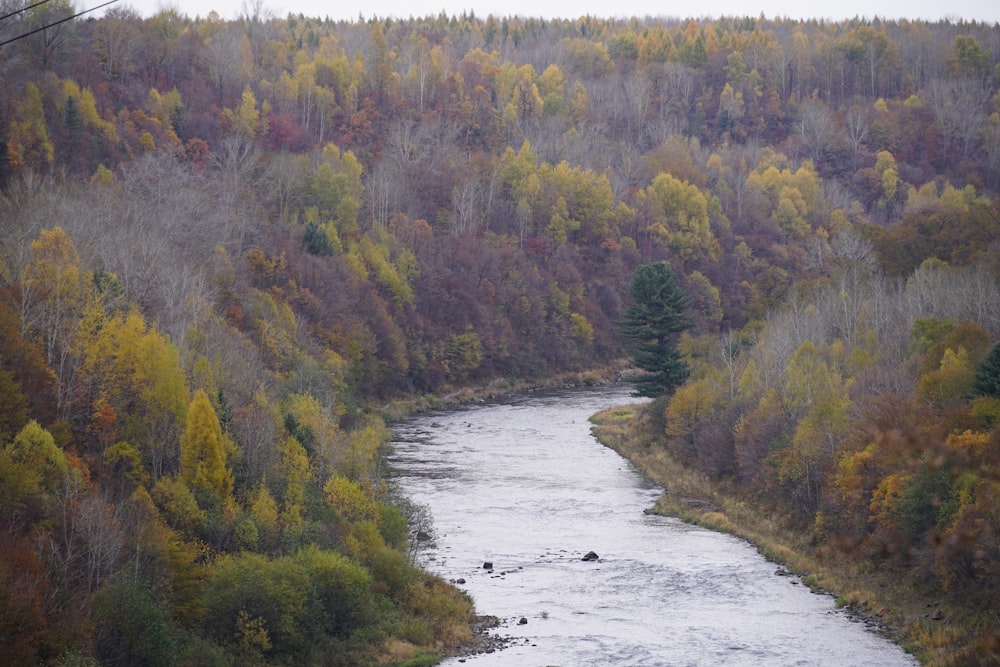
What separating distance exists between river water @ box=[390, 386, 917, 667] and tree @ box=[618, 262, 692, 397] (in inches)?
379

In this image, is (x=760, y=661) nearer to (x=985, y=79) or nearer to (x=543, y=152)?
(x=543, y=152)

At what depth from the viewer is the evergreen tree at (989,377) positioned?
37281 millimetres

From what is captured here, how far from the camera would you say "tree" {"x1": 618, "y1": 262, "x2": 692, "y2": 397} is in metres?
71.8

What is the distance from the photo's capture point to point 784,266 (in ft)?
412

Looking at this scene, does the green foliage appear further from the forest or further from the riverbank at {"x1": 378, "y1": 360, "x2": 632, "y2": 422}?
the riverbank at {"x1": 378, "y1": 360, "x2": 632, "y2": 422}

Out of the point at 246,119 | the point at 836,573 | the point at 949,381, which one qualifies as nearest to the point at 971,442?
the point at 836,573

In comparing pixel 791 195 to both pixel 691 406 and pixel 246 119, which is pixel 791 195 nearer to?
pixel 246 119

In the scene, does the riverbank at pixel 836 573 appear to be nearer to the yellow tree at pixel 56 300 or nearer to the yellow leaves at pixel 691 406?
the yellow leaves at pixel 691 406

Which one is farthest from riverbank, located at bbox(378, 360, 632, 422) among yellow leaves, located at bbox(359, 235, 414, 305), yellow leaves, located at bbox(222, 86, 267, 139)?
yellow leaves, located at bbox(222, 86, 267, 139)

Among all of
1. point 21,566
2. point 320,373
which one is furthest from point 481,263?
point 21,566

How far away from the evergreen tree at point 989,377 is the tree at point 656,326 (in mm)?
33125

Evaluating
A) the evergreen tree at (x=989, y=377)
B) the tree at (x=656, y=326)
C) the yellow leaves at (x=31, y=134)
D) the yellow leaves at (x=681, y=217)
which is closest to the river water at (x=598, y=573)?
the evergreen tree at (x=989, y=377)

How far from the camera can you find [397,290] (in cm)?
9756

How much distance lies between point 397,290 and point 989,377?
6548 cm
